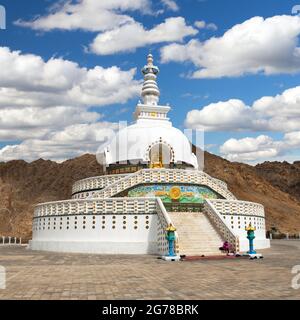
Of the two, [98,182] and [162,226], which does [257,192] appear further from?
[162,226]

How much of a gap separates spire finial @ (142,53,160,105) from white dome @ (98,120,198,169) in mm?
3047

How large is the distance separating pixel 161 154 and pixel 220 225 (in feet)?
36.1

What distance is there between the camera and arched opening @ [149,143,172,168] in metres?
30.8

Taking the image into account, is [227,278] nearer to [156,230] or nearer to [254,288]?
[254,288]

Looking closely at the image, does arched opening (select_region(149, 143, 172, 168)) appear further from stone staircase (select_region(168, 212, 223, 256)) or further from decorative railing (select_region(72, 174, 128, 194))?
stone staircase (select_region(168, 212, 223, 256))

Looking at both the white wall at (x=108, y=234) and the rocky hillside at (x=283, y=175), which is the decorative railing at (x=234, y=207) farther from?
the rocky hillside at (x=283, y=175)

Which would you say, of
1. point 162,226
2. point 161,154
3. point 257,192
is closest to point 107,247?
point 162,226

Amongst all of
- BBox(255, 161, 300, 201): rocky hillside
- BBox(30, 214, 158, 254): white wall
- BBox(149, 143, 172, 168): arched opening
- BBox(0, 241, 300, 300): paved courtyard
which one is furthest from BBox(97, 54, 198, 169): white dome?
BBox(255, 161, 300, 201): rocky hillside

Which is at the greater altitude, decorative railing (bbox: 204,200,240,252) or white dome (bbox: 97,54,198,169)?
white dome (bbox: 97,54,198,169)

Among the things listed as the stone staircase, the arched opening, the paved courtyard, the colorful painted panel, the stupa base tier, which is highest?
the arched opening

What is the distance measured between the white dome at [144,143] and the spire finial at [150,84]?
3.05 m

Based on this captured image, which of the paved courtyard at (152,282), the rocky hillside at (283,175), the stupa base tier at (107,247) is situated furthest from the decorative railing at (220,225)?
the rocky hillside at (283,175)

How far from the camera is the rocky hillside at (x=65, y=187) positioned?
76.4 meters
